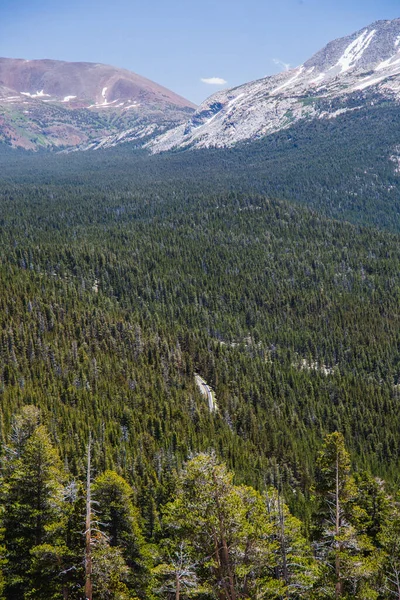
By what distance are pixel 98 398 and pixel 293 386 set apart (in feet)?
213

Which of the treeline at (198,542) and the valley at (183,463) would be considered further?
the valley at (183,463)

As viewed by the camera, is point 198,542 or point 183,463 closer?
point 198,542

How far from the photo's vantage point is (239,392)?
15975 cm

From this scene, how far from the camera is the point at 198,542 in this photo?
27.9 meters

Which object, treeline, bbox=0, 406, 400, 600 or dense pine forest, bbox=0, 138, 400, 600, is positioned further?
dense pine forest, bbox=0, 138, 400, 600

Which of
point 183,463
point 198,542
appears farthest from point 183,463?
point 198,542

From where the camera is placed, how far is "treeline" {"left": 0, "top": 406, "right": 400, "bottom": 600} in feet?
89.5

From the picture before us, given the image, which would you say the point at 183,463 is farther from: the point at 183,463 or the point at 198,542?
the point at 198,542

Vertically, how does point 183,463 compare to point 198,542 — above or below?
above

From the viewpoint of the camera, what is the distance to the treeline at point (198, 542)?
27.3m

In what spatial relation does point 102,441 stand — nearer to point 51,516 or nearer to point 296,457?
point 296,457

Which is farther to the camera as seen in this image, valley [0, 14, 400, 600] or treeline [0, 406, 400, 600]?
valley [0, 14, 400, 600]

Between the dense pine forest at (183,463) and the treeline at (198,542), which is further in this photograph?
the dense pine forest at (183,463)

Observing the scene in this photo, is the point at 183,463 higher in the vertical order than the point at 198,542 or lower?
higher
